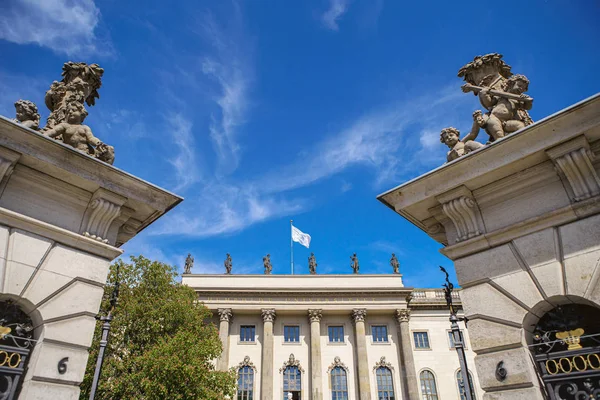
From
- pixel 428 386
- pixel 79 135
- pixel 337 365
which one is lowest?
pixel 428 386

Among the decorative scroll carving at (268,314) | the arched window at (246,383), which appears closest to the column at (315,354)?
the decorative scroll carving at (268,314)

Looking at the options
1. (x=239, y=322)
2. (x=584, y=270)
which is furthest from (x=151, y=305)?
(x=584, y=270)

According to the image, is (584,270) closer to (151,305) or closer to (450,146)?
(450,146)

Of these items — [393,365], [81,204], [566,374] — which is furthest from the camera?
[393,365]

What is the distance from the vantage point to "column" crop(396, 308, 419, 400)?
3570 centimetres

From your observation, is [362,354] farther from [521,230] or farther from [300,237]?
[521,230]

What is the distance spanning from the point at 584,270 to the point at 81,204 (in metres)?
6.88

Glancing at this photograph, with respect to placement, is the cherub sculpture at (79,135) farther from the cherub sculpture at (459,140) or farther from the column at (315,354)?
the column at (315,354)

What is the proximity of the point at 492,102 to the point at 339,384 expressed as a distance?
117 ft

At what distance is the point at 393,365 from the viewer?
123 ft

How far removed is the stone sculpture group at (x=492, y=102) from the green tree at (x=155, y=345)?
57.3ft

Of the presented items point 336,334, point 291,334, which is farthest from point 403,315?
point 291,334

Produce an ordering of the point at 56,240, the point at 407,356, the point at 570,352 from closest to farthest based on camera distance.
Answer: the point at 570,352 < the point at 56,240 < the point at 407,356

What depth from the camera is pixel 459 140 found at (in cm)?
675
